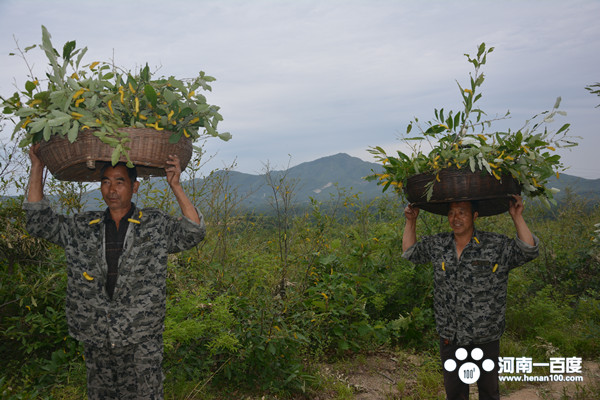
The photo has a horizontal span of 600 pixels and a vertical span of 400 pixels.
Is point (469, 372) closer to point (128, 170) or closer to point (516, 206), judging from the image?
point (516, 206)

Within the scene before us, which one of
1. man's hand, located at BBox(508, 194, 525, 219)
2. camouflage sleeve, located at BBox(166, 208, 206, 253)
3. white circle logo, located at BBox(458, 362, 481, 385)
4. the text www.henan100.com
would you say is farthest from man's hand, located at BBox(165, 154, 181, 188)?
the text www.henan100.com

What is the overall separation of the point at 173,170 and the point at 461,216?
2079 mm

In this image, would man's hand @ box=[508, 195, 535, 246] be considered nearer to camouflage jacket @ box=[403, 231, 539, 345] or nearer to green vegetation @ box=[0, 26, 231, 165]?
camouflage jacket @ box=[403, 231, 539, 345]

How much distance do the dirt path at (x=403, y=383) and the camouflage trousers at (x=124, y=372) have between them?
79.4 inches

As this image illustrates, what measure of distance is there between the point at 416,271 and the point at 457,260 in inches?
100

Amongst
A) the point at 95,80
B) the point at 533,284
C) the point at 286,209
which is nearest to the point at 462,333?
the point at 286,209

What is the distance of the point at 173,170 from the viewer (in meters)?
2.77

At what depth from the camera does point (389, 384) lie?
4652 mm

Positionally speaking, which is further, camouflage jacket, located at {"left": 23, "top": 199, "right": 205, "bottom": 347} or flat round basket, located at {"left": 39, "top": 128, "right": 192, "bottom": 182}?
camouflage jacket, located at {"left": 23, "top": 199, "right": 205, "bottom": 347}

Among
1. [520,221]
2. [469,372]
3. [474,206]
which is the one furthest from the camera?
[474,206]

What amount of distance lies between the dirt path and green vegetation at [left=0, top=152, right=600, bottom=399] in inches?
1.3

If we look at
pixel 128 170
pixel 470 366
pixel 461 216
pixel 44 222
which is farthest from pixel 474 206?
pixel 44 222

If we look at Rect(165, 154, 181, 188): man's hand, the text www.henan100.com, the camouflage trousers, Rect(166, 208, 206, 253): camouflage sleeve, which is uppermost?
Rect(165, 154, 181, 188): man's hand

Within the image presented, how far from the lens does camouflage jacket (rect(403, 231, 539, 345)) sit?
322 centimetres
